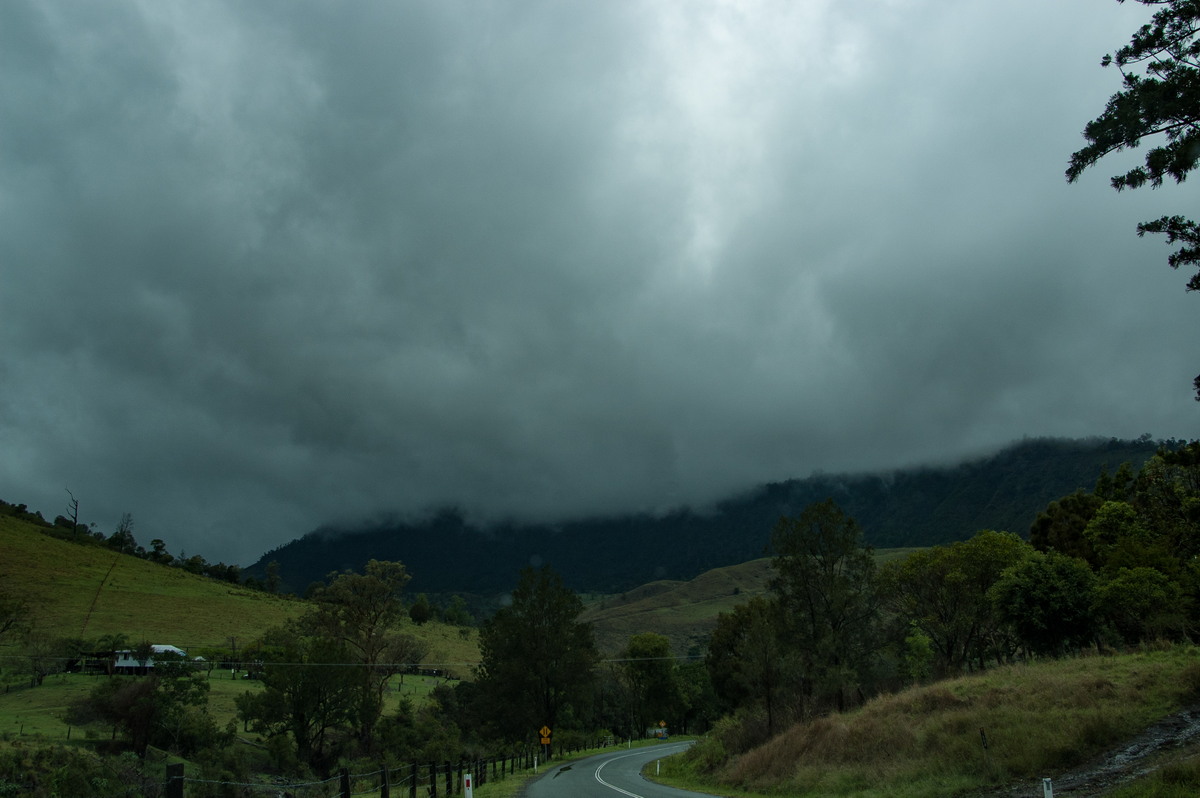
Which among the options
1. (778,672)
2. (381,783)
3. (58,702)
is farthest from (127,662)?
(778,672)

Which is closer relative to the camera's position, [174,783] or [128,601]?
[174,783]

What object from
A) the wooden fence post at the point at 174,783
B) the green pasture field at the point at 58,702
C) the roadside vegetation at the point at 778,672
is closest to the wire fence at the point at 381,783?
the wooden fence post at the point at 174,783

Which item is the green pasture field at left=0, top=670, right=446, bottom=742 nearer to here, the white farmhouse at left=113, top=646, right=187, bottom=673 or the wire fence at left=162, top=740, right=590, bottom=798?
the white farmhouse at left=113, top=646, right=187, bottom=673

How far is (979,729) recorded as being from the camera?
19.4 m

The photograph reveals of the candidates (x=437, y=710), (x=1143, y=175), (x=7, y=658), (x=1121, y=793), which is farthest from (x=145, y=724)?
(x=1143, y=175)

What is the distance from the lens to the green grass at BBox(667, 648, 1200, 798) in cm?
1711

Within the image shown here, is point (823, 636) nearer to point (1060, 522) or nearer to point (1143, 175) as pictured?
point (1060, 522)

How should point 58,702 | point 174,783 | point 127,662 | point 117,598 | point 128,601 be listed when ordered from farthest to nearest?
point 128,601, point 117,598, point 127,662, point 58,702, point 174,783

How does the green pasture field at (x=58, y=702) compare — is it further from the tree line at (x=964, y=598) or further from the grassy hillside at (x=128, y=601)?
the tree line at (x=964, y=598)

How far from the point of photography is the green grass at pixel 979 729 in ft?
56.1

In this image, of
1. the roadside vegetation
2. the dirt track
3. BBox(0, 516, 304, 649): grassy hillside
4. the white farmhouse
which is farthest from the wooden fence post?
BBox(0, 516, 304, 649): grassy hillside

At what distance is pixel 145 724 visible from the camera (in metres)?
42.7

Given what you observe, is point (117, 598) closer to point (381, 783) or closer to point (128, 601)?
point (128, 601)

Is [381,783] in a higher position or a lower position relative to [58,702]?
lower
